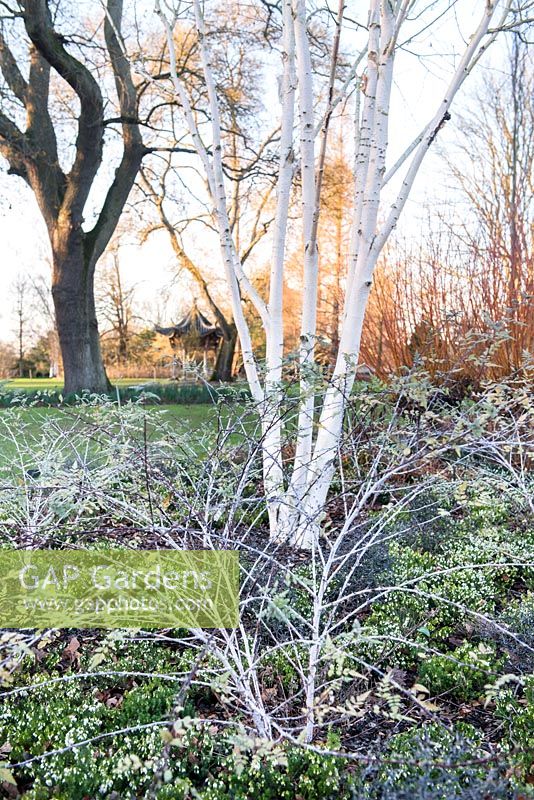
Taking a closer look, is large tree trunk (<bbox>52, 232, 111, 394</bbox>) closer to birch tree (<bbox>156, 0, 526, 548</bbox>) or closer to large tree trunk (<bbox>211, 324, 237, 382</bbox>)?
large tree trunk (<bbox>211, 324, 237, 382</bbox>)

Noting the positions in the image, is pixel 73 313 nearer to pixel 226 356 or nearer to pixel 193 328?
pixel 226 356

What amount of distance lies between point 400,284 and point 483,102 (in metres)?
4.50

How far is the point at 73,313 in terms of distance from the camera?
9953mm

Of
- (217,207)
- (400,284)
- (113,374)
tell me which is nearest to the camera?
(217,207)

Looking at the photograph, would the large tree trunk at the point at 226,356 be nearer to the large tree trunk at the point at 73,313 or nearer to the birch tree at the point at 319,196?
the large tree trunk at the point at 73,313

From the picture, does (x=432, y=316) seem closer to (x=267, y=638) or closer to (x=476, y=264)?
(x=476, y=264)

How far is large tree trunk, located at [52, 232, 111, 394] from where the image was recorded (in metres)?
9.92

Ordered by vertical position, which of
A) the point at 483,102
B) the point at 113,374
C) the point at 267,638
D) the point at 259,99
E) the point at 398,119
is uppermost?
the point at 259,99

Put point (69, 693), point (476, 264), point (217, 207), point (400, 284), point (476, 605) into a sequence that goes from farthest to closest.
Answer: point (400, 284)
point (476, 264)
point (217, 207)
point (476, 605)
point (69, 693)

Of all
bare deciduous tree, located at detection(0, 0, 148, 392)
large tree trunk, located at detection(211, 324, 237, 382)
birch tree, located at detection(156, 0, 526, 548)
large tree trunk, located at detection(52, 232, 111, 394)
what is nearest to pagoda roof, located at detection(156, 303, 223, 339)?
large tree trunk, located at detection(211, 324, 237, 382)

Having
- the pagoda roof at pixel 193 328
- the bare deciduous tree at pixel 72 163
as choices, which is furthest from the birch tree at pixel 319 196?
the pagoda roof at pixel 193 328

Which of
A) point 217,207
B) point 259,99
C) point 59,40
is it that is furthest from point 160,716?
point 259,99

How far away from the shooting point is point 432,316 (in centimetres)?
603

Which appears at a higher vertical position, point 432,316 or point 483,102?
point 483,102
